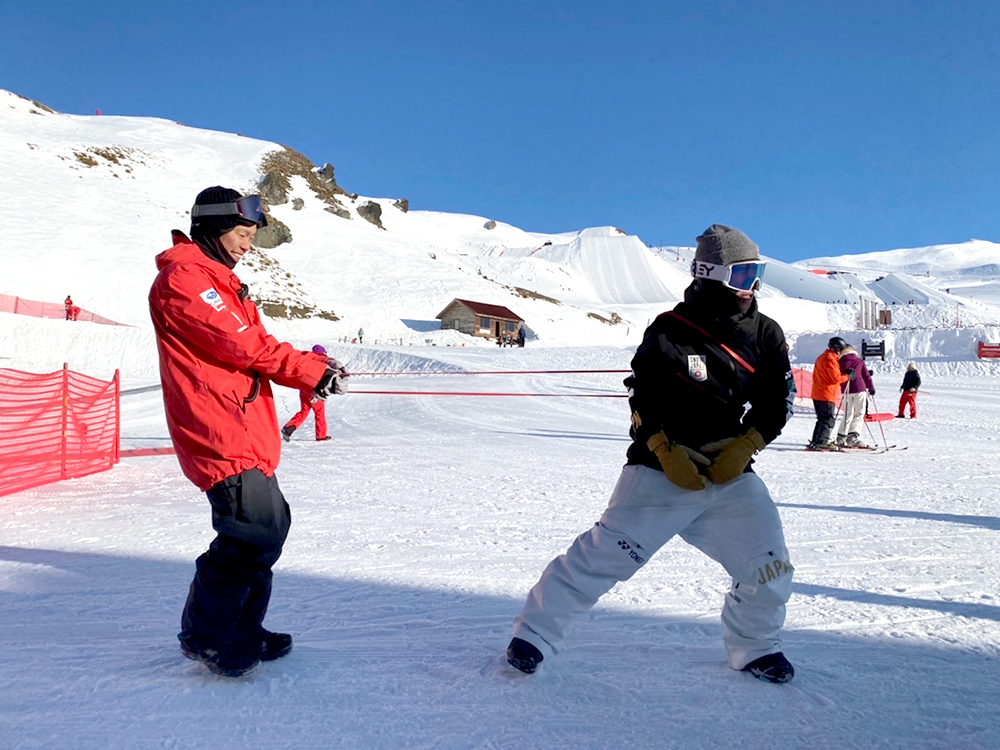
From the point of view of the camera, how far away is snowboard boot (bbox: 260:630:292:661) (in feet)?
9.59

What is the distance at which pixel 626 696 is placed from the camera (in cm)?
267

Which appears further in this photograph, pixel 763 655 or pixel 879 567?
pixel 879 567

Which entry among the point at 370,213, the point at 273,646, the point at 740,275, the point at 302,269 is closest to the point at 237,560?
the point at 273,646

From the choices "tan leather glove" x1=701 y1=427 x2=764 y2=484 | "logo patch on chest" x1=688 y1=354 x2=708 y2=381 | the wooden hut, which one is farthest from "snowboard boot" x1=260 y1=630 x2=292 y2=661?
the wooden hut

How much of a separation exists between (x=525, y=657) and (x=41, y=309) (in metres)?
32.4

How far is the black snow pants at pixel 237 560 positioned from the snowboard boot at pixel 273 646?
143 mm

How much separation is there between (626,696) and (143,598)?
2569mm

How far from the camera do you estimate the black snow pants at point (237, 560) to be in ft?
8.51

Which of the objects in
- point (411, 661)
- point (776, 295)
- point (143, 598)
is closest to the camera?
point (411, 661)

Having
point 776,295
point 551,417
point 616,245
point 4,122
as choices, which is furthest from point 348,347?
point 616,245

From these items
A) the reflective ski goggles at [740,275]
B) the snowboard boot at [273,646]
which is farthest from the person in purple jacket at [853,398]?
the snowboard boot at [273,646]

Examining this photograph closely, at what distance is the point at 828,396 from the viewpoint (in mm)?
10734

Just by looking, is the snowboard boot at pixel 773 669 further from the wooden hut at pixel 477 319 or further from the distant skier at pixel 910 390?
the wooden hut at pixel 477 319

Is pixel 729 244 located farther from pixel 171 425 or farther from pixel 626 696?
pixel 171 425
